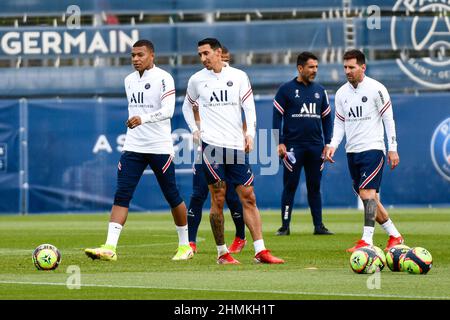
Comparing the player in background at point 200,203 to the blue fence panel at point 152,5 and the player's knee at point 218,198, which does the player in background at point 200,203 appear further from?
the blue fence panel at point 152,5

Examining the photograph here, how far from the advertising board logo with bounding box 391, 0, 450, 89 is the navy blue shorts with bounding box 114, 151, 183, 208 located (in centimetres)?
1329

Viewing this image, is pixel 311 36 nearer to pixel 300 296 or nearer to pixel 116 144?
pixel 116 144

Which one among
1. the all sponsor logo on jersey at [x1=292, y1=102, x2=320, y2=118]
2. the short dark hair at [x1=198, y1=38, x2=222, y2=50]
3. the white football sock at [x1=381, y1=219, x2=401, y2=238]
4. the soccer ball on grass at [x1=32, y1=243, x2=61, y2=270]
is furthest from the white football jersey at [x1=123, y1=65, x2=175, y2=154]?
the all sponsor logo on jersey at [x1=292, y1=102, x2=320, y2=118]

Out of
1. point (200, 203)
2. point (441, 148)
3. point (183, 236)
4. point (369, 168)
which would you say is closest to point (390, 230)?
point (369, 168)

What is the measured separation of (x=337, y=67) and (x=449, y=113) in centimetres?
246

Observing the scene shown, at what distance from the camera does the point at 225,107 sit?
1275 cm

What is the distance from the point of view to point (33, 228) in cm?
2020

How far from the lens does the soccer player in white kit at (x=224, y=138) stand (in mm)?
12547

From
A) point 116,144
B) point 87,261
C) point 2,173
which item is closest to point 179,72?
point 116,144

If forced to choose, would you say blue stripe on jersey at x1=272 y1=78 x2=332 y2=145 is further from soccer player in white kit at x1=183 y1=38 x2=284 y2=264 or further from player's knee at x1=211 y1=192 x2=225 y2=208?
player's knee at x1=211 y1=192 x2=225 y2=208

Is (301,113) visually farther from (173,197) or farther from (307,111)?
(173,197)

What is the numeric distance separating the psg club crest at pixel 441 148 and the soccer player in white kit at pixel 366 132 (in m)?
11.2

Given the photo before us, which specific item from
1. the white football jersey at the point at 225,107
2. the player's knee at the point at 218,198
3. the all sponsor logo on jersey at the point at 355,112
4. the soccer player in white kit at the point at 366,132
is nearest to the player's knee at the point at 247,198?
the player's knee at the point at 218,198

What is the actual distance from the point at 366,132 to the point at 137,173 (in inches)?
105
